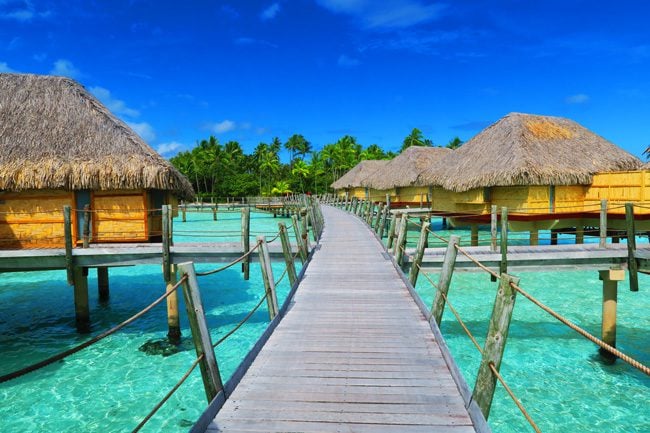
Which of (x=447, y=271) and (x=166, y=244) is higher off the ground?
(x=166, y=244)

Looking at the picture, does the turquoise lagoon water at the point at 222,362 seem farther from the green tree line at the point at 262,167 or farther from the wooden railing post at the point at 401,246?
the green tree line at the point at 262,167

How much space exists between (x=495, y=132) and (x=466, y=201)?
12.2 feet

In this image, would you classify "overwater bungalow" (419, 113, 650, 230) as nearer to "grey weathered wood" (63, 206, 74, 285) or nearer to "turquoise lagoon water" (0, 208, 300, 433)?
"turquoise lagoon water" (0, 208, 300, 433)

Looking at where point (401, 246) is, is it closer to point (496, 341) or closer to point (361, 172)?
point (496, 341)

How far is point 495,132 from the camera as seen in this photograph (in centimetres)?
1928

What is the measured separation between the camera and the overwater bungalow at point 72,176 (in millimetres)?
10734

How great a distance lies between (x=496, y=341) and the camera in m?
3.38

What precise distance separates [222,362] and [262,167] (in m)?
56.5

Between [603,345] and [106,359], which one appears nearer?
[603,345]

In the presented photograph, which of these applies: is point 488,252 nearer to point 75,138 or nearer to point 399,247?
point 399,247

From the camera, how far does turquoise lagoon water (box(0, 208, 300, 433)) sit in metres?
6.99

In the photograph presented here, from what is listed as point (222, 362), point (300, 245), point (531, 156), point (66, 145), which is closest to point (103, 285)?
point (66, 145)

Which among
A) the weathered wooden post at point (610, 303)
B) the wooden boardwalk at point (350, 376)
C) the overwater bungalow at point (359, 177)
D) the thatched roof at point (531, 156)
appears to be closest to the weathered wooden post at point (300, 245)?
the wooden boardwalk at point (350, 376)

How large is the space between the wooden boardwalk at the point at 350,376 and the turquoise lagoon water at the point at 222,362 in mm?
2875
